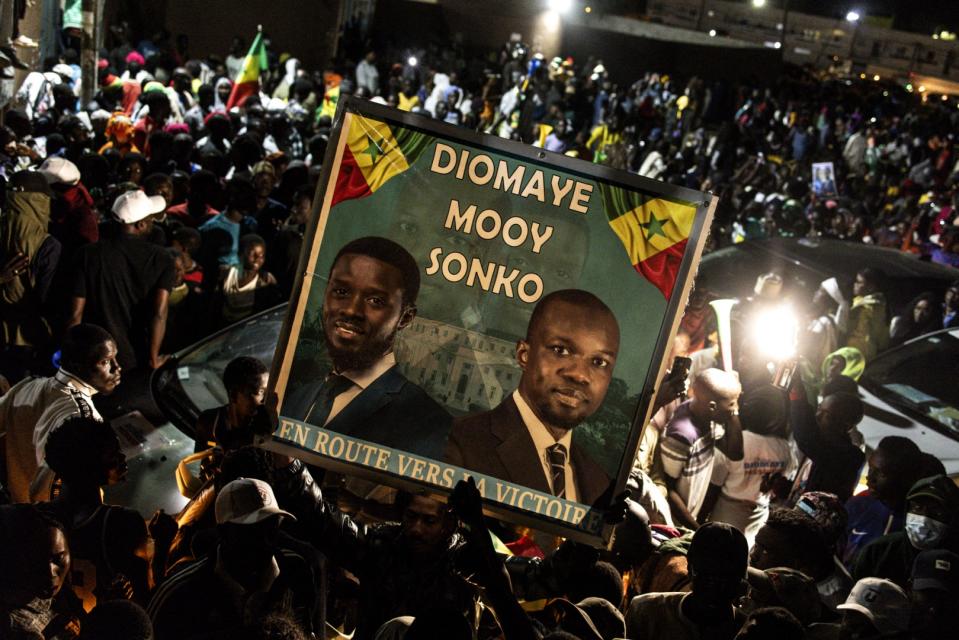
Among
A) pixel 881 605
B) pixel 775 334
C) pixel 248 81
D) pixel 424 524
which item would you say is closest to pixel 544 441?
pixel 424 524

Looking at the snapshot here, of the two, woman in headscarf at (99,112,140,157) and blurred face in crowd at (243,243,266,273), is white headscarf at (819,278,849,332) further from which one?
woman in headscarf at (99,112,140,157)

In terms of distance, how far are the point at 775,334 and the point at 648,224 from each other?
387 cm

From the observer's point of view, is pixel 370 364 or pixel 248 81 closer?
pixel 370 364

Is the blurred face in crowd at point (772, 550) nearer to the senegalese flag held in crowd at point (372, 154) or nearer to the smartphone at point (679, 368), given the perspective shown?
the smartphone at point (679, 368)

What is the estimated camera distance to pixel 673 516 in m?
5.04

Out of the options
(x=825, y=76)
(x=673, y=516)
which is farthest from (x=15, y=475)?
(x=825, y=76)

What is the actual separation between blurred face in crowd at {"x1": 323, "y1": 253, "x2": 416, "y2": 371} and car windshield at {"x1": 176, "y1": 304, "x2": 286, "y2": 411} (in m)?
2.23

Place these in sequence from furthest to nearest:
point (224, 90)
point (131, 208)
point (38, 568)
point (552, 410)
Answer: point (224, 90), point (131, 208), point (552, 410), point (38, 568)

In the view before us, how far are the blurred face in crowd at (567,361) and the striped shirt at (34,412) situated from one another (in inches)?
76.8

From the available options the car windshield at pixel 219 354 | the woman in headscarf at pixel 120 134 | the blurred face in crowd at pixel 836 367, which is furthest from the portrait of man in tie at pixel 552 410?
the woman in headscarf at pixel 120 134

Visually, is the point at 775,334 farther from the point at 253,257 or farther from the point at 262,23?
the point at 262,23

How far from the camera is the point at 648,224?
320cm

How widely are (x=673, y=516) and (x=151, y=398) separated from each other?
301 cm

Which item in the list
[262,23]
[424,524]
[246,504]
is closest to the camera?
[246,504]
